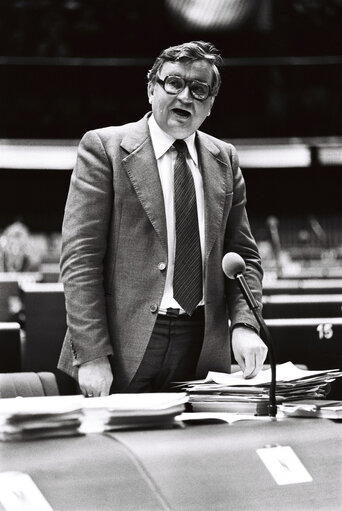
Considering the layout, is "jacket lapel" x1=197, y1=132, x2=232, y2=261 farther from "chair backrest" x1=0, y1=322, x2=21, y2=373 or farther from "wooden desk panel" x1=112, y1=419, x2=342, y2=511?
"chair backrest" x1=0, y1=322, x2=21, y2=373

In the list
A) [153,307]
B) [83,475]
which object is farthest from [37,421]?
[153,307]

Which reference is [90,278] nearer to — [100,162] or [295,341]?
[100,162]

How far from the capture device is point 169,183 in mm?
1890

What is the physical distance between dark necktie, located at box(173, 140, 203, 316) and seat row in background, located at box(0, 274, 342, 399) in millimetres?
1289

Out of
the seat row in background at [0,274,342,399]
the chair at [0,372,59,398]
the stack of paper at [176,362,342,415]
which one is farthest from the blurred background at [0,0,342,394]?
the stack of paper at [176,362,342,415]

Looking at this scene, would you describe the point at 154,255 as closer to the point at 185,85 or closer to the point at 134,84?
the point at 185,85

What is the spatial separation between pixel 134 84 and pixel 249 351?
501 inches

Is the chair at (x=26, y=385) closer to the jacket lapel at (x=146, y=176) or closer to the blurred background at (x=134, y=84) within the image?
the jacket lapel at (x=146, y=176)

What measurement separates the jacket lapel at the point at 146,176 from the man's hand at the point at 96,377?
0.29 metres

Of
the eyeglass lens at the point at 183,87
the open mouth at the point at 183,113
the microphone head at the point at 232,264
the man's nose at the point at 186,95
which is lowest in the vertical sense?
the microphone head at the point at 232,264

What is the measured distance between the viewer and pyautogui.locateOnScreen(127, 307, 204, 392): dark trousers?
1.84 m

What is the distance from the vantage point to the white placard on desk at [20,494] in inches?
39.8

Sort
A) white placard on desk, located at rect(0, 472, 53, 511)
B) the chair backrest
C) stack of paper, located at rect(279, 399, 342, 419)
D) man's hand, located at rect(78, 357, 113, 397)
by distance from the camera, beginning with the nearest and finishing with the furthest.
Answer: white placard on desk, located at rect(0, 472, 53, 511)
stack of paper, located at rect(279, 399, 342, 419)
man's hand, located at rect(78, 357, 113, 397)
the chair backrest

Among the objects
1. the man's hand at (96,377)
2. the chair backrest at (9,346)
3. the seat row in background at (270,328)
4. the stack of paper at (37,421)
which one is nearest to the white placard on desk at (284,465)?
the stack of paper at (37,421)
